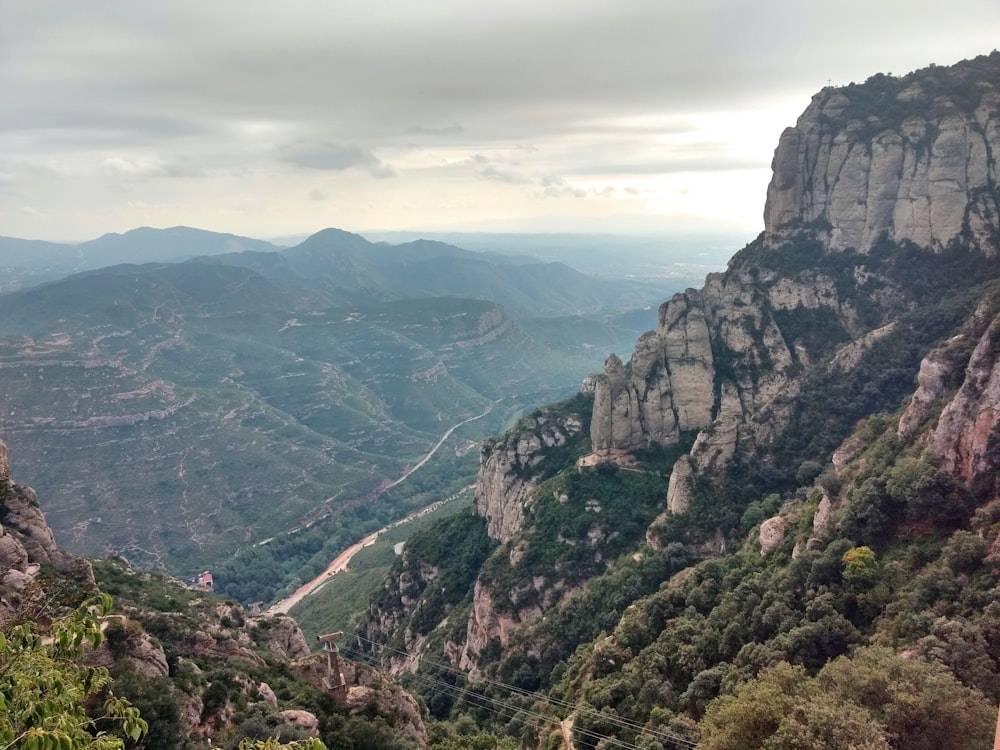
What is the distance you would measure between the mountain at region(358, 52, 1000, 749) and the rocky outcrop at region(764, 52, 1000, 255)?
27 cm

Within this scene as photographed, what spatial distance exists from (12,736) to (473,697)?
175 feet

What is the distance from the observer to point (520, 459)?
3322 inches

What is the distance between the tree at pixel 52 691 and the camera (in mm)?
8570

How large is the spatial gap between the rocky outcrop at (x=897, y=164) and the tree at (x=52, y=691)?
8410 cm

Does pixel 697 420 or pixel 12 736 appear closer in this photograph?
pixel 12 736

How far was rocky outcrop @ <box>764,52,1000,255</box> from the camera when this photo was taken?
71.5 metres

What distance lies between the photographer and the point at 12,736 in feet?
28.2

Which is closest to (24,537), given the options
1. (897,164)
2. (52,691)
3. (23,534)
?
(23,534)

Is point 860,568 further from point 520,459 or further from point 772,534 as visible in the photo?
point 520,459

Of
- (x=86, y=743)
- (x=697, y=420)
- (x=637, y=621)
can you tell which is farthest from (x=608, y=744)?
(x=697, y=420)

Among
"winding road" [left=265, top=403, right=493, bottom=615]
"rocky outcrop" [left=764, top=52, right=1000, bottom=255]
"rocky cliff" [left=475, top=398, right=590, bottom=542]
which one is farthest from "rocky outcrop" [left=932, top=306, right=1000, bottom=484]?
"winding road" [left=265, top=403, right=493, bottom=615]

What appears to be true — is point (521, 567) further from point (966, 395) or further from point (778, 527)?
point (966, 395)

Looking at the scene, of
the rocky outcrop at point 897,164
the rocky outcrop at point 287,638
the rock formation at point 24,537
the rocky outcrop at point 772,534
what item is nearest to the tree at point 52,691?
the rock formation at point 24,537

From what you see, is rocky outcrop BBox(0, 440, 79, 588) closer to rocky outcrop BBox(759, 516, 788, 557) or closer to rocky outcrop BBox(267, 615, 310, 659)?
rocky outcrop BBox(267, 615, 310, 659)
